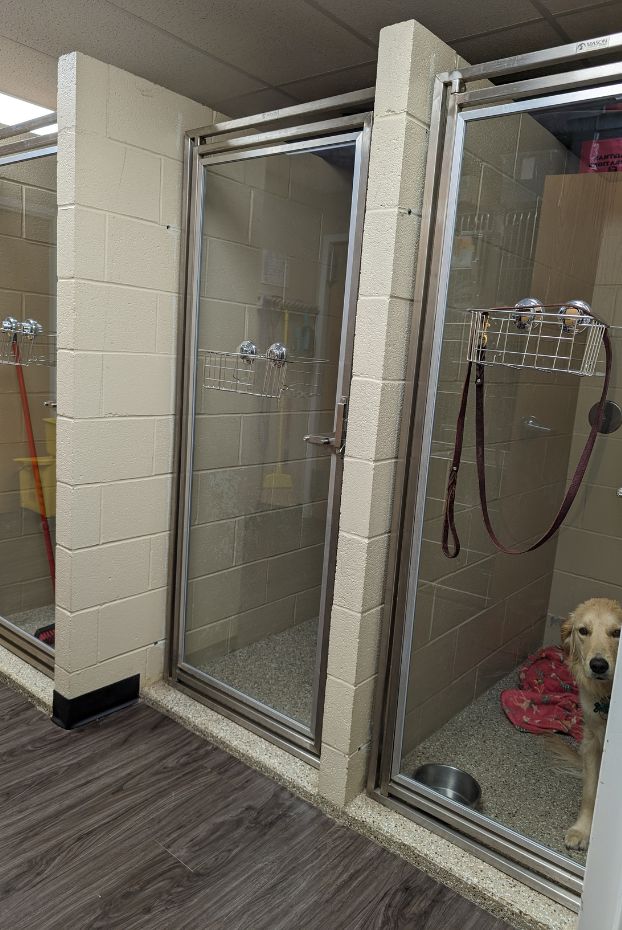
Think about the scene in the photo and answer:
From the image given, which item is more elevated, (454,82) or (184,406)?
(454,82)

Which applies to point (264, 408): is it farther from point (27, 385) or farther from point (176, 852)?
point (176, 852)

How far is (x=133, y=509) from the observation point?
233cm

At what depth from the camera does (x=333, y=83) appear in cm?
231

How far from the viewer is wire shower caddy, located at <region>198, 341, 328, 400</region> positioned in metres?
2.23

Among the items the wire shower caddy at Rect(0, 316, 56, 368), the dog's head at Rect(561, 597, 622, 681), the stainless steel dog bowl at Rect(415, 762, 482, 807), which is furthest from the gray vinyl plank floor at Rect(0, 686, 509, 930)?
the wire shower caddy at Rect(0, 316, 56, 368)

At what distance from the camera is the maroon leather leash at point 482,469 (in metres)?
1.66

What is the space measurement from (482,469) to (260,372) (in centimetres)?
83

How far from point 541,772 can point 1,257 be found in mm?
2589

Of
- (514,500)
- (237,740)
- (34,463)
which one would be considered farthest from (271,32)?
(237,740)

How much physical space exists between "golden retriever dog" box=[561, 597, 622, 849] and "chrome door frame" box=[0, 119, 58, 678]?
5.97 ft

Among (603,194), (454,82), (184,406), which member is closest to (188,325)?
(184,406)

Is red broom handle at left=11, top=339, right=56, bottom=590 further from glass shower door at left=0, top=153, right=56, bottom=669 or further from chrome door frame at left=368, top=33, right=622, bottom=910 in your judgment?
chrome door frame at left=368, top=33, right=622, bottom=910

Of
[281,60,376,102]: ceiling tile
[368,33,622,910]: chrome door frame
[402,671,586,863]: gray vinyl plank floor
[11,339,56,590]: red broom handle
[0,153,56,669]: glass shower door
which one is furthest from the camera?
[11,339,56,590]: red broom handle

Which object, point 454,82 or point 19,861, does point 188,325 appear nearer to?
point 454,82
